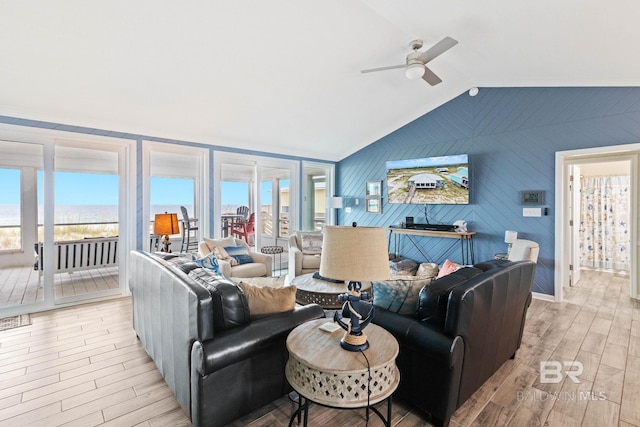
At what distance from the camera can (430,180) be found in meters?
5.60

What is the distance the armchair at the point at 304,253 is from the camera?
505 cm

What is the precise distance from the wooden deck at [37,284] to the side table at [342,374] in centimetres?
432

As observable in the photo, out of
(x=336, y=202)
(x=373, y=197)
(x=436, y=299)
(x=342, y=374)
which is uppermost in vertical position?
(x=373, y=197)

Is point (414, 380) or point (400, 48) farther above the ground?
point (400, 48)

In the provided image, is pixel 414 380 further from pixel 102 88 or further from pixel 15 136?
pixel 15 136

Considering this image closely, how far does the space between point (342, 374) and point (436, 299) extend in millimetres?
810

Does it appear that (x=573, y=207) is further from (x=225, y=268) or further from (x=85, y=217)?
(x=85, y=217)

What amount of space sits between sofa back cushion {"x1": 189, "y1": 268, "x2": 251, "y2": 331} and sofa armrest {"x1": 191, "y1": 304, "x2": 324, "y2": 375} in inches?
1.8

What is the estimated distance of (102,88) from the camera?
3.56 m

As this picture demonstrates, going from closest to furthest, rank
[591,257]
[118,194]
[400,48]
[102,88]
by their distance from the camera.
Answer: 1. [102,88]
2. [400,48]
3. [118,194]
4. [591,257]

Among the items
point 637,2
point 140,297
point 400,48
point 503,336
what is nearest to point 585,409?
point 503,336

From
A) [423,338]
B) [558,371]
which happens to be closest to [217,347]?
[423,338]

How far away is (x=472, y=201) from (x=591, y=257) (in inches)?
136

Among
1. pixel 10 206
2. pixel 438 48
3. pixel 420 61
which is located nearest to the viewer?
pixel 438 48
